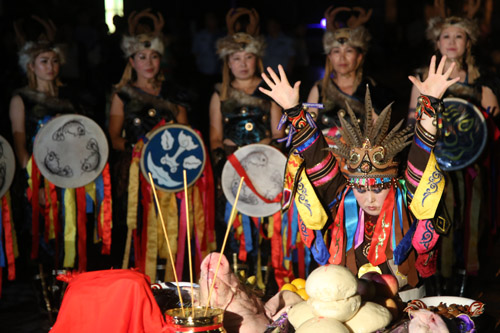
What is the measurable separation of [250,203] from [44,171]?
1440 millimetres

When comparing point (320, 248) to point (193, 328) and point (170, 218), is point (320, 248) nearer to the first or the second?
point (193, 328)

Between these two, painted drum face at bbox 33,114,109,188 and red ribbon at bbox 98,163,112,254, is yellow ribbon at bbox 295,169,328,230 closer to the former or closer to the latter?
painted drum face at bbox 33,114,109,188

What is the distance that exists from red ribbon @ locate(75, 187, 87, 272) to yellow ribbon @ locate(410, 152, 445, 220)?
285 centimetres

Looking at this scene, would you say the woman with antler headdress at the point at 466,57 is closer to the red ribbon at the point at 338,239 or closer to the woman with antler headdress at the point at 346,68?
the woman with antler headdress at the point at 346,68

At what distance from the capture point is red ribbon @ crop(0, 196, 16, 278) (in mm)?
5055

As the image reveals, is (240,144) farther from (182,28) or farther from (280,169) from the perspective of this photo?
(182,28)

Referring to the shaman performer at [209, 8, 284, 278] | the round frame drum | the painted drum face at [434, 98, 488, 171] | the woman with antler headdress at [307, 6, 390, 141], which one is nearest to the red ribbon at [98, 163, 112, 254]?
the shaman performer at [209, 8, 284, 278]

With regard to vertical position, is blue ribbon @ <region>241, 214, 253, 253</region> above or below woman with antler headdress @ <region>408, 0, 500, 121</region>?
below

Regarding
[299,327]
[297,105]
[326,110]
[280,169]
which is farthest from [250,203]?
[299,327]

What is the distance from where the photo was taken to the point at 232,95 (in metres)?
5.47

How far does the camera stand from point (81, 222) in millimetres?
5320

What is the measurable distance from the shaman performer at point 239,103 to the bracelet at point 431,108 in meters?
2.21

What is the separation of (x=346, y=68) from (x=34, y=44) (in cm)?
234

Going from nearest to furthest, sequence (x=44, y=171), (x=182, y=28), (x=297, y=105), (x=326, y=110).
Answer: (x=297, y=105), (x=44, y=171), (x=326, y=110), (x=182, y=28)
